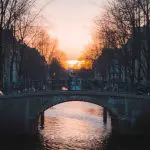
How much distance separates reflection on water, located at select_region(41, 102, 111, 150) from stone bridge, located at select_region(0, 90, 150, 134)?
1.53 m

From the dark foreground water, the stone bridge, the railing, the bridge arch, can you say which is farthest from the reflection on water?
the railing

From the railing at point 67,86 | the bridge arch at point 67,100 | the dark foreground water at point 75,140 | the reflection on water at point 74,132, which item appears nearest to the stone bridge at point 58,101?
the bridge arch at point 67,100

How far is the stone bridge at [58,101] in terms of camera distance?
39.5 metres

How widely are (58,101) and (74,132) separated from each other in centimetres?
286

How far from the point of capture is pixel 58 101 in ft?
136

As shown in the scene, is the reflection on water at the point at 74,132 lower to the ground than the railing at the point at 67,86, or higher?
lower

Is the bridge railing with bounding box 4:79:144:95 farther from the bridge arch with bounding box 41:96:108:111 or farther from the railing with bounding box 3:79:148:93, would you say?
the bridge arch with bounding box 41:96:108:111

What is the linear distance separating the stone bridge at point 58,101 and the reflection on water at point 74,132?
153 cm

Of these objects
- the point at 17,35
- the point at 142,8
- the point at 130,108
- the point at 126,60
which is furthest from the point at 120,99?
the point at 17,35

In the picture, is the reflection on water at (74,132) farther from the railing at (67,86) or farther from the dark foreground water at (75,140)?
the railing at (67,86)

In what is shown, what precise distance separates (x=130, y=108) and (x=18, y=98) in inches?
355

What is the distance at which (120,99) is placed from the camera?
41.3 meters

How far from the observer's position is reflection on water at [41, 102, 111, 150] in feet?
118

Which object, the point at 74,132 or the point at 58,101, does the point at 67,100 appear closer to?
the point at 58,101
